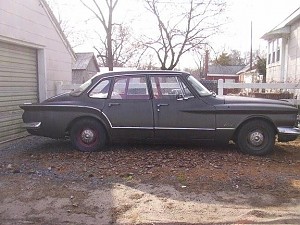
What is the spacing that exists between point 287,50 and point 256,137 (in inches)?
509

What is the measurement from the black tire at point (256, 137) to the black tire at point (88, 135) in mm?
2777

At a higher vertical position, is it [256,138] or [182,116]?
[182,116]

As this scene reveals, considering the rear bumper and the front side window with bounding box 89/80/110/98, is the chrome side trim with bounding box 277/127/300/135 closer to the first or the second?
the rear bumper

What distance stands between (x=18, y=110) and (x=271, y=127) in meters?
6.42

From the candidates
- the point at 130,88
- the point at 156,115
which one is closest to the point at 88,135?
the point at 130,88

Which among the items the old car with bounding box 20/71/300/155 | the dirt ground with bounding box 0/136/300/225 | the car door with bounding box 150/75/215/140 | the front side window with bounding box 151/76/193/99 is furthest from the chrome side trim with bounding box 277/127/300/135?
the front side window with bounding box 151/76/193/99

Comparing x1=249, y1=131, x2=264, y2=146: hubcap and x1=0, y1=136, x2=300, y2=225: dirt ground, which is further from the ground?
x1=249, y1=131, x2=264, y2=146: hubcap

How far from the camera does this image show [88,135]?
7.34 m

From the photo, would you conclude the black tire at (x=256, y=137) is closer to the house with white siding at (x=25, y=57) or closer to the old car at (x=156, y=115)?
the old car at (x=156, y=115)

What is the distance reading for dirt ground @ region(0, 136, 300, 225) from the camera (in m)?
4.29

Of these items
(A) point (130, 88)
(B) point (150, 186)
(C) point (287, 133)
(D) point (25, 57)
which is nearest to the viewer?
(B) point (150, 186)

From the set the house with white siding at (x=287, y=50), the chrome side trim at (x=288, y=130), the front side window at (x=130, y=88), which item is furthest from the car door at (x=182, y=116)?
the house with white siding at (x=287, y=50)

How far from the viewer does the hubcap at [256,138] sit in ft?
22.9

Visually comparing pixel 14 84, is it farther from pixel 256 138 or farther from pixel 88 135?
pixel 256 138
